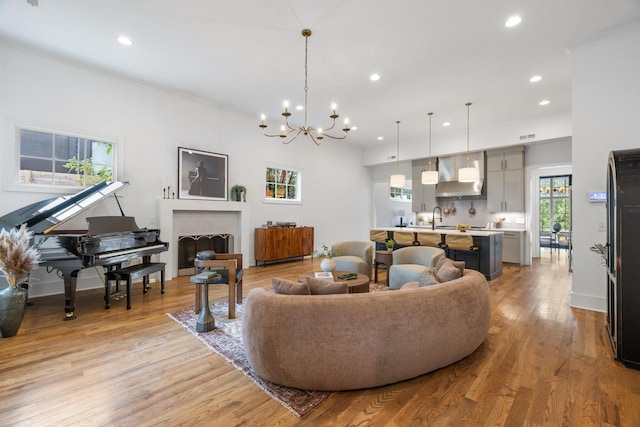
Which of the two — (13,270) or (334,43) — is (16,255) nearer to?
(13,270)

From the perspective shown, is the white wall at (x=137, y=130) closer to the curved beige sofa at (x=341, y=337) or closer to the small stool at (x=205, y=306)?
A: the small stool at (x=205, y=306)

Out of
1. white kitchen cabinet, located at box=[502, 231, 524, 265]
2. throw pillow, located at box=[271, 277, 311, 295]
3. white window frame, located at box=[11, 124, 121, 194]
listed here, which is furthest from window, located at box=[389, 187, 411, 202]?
throw pillow, located at box=[271, 277, 311, 295]

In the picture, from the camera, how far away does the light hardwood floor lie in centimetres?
170

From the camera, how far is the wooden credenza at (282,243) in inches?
251

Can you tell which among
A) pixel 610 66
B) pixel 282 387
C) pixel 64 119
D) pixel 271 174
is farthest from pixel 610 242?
pixel 64 119

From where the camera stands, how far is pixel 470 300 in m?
2.31

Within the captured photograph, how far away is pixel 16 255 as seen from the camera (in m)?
2.76

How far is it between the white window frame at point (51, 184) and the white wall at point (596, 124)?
684 centimetres

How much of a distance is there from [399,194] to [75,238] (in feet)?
36.7

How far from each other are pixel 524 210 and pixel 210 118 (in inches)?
299

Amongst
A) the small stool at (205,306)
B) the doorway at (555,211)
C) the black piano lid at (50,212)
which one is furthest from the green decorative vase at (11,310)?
the doorway at (555,211)

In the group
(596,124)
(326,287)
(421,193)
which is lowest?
(326,287)

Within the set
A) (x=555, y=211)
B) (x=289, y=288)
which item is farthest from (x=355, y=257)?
(x=555, y=211)

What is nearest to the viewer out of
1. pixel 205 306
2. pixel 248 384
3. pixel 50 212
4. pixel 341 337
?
pixel 341 337
